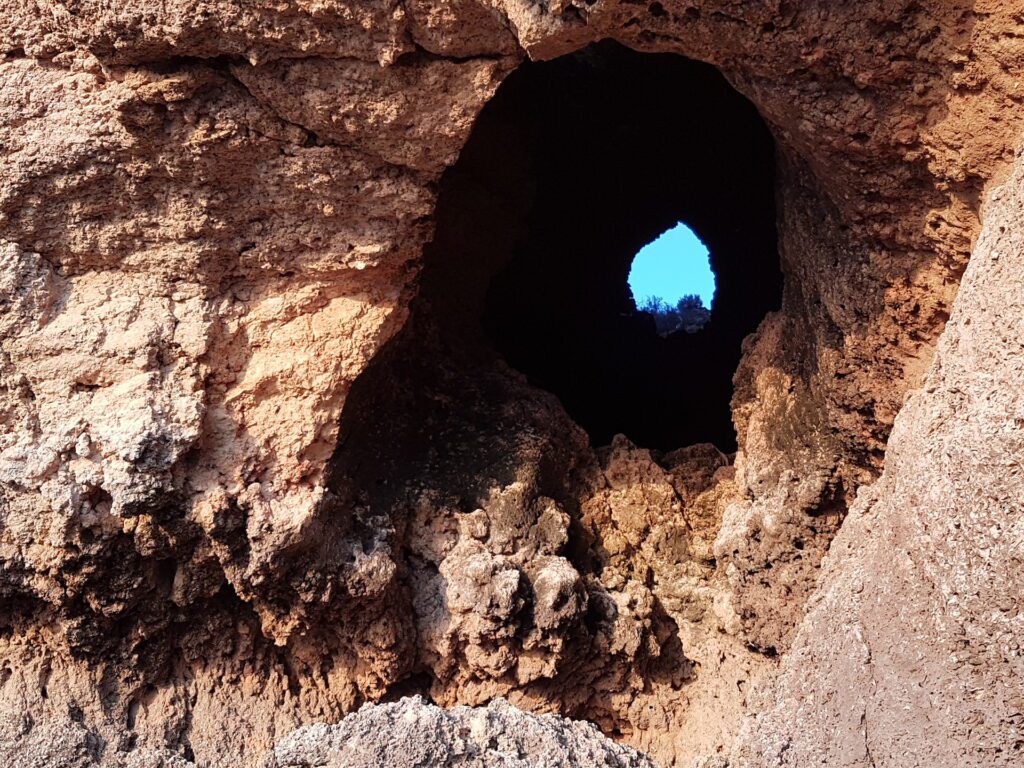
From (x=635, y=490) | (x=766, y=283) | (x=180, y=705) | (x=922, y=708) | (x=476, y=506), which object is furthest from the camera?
(x=766, y=283)

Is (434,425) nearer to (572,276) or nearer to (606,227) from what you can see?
(572,276)

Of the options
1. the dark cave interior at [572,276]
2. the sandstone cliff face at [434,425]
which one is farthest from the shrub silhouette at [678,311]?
the sandstone cliff face at [434,425]

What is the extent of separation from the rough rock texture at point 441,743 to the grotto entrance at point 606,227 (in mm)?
1924

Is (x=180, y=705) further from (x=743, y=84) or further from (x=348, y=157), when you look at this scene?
(x=743, y=84)

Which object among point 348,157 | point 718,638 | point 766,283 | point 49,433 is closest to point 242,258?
point 348,157

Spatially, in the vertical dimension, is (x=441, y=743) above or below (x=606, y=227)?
below

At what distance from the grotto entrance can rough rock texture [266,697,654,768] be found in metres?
1.92

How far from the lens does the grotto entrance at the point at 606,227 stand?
13.7 ft

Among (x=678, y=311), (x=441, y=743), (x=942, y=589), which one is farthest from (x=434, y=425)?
(x=678, y=311)

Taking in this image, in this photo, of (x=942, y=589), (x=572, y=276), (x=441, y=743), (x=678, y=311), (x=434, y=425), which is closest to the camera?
(x=942, y=589)

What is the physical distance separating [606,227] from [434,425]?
2.34 m

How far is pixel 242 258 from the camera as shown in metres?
2.97

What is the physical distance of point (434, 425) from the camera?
3.60m

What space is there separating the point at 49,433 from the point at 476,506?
1355 mm
